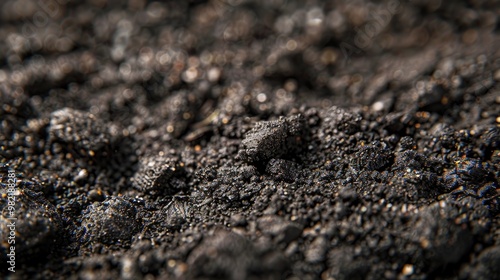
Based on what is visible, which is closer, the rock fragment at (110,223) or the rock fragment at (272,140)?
the rock fragment at (110,223)

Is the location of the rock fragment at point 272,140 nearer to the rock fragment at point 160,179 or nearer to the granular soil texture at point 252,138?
the granular soil texture at point 252,138

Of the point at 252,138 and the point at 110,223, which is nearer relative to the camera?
the point at 110,223

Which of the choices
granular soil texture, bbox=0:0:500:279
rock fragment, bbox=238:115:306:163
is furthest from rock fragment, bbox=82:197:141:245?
rock fragment, bbox=238:115:306:163

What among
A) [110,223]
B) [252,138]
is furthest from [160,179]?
[252,138]

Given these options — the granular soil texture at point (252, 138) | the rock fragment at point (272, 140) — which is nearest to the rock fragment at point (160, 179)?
A: the granular soil texture at point (252, 138)

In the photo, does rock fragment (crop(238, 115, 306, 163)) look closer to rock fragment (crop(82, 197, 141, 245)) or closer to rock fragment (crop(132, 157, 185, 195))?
rock fragment (crop(132, 157, 185, 195))

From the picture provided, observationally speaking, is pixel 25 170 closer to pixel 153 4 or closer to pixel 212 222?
pixel 212 222

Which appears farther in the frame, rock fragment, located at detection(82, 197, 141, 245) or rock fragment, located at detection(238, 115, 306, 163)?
rock fragment, located at detection(238, 115, 306, 163)

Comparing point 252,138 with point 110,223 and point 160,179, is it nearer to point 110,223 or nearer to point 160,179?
point 160,179
